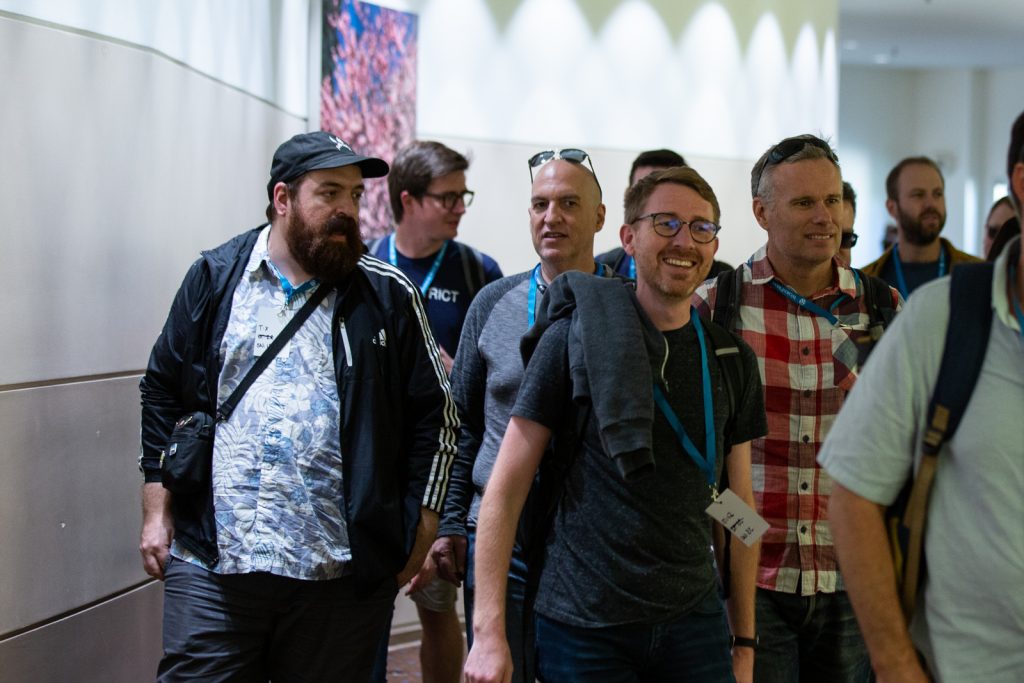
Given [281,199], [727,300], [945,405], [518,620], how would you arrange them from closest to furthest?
1. [945,405]
2. [518,620]
3. [727,300]
4. [281,199]

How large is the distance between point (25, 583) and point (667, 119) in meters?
4.49

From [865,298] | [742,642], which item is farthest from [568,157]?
[742,642]

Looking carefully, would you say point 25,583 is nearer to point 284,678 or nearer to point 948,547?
point 284,678

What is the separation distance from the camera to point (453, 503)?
10.1 ft

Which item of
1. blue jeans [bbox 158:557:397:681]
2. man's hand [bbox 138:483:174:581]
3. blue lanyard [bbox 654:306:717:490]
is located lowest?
blue jeans [bbox 158:557:397:681]

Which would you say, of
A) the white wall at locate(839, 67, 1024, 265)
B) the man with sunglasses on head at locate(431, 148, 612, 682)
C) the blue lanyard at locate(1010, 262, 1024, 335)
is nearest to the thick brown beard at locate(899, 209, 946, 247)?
the man with sunglasses on head at locate(431, 148, 612, 682)

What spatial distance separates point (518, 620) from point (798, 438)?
801 millimetres

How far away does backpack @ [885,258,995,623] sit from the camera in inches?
63.7

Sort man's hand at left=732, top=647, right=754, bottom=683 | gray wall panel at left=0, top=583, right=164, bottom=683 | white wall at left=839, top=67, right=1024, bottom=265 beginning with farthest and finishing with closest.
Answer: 1. white wall at left=839, top=67, right=1024, bottom=265
2. gray wall panel at left=0, top=583, right=164, bottom=683
3. man's hand at left=732, top=647, right=754, bottom=683

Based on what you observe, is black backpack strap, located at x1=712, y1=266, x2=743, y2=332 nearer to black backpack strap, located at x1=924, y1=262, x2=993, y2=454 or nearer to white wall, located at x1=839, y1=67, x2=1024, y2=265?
black backpack strap, located at x1=924, y1=262, x2=993, y2=454

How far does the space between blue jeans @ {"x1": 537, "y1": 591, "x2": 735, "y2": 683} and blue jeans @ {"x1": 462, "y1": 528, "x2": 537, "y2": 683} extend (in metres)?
0.07

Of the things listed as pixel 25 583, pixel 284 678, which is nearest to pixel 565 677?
pixel 284 678

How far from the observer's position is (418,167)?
14.2 feet

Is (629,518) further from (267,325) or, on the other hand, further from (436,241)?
(436,241)
